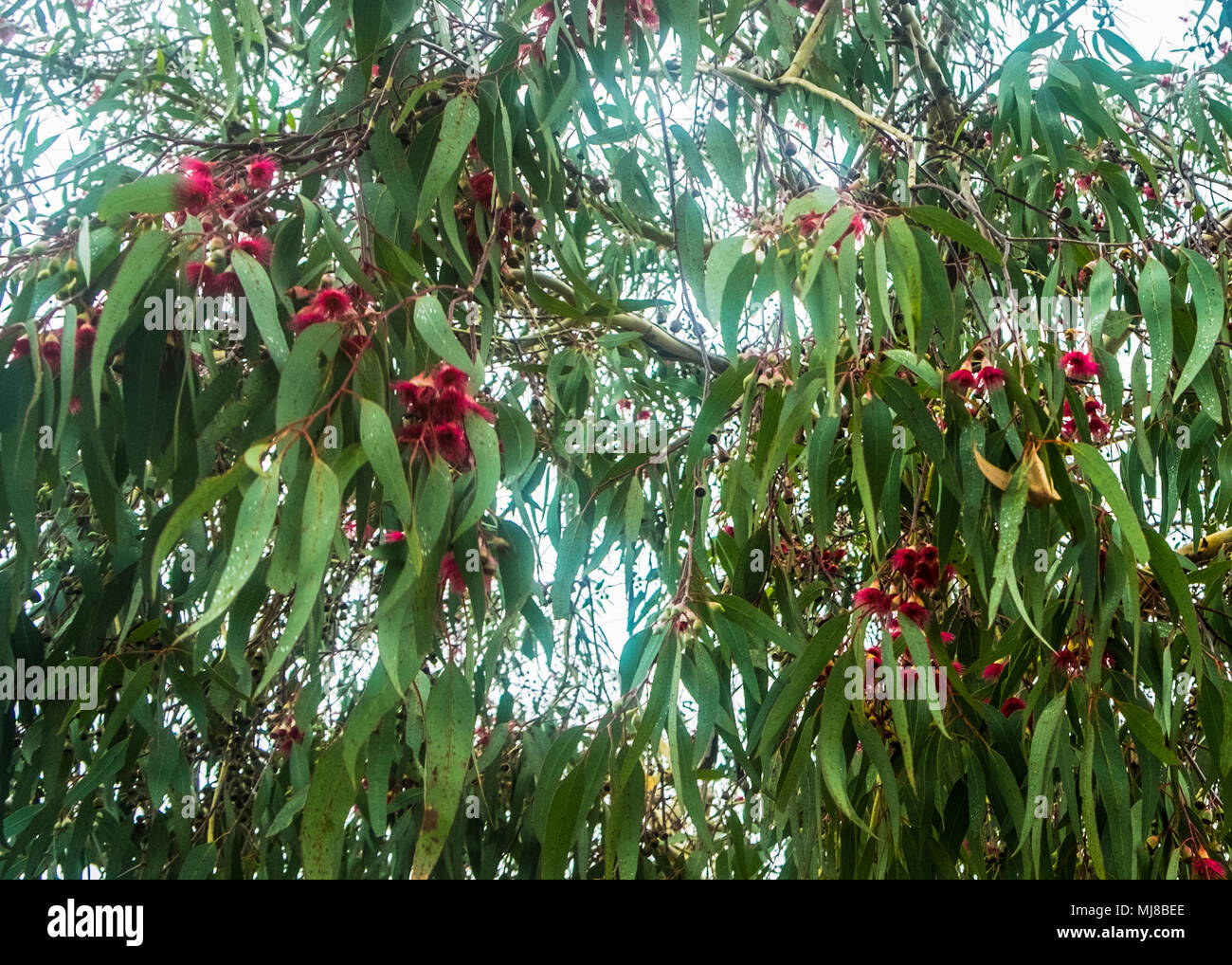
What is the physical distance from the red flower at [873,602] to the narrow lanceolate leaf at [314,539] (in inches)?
23.1

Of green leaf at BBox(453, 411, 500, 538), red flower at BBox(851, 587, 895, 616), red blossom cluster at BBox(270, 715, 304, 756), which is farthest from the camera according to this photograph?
red blossom cluster at BBox(270, 715, 304, 756)

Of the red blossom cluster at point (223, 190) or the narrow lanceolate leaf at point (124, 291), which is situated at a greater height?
the red blossom cluster at point (223, 190)

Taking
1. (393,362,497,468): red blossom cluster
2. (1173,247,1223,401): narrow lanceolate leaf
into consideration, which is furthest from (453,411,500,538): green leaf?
(1173,247,1223,401): narrow lanceolate leaf

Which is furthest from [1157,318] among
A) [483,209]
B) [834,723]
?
[483,209]

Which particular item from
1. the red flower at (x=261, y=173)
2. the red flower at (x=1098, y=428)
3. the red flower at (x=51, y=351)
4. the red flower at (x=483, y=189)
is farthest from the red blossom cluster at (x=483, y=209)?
the red flower at (x=1098, y=428)

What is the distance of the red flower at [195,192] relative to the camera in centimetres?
96

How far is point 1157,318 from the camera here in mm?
1176

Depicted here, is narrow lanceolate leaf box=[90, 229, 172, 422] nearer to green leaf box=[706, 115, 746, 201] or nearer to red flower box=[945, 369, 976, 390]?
green leaf box=[706, 115, 746, 201]

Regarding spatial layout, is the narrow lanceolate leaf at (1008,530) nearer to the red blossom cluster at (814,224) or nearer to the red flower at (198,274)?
the red blossom cluster at (814,224)

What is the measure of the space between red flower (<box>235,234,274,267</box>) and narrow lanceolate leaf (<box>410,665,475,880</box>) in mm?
427

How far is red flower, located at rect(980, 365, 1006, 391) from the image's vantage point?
1105 mm
